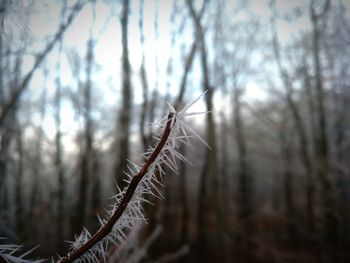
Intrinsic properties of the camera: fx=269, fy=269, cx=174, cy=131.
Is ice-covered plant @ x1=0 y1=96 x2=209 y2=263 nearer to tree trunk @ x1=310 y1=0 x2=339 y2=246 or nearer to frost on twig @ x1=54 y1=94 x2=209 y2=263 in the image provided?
frost on twig @ x1=54 y1=94 x2=209 y2=263

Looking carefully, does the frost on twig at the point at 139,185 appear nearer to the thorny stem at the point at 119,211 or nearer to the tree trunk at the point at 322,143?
the thorny stem at the point at 119,211

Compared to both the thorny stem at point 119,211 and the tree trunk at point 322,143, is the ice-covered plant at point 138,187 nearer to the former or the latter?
the thorny stem at point 119,211

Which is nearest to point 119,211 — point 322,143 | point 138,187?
point 138,187

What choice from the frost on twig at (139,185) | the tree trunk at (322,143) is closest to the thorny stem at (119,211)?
the frost on twig at (139,185)

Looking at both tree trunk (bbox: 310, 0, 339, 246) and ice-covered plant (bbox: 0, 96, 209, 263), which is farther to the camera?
tree trunk (bbox: 310, 0, 339, 246)

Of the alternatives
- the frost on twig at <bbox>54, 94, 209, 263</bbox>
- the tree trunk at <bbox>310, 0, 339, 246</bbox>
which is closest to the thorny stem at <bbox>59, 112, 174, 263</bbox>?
the frost on twig at <bbox>54, 94, 209, 263</bbox>

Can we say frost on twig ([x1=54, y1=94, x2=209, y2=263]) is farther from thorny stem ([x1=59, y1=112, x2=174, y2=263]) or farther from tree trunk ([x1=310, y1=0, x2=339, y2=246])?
tree trunk ([x1=310, y1=0, x2=339, y2=246])

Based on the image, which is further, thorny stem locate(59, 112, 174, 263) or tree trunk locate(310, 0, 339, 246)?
tree trunk locate(310, 0, 339, 246)

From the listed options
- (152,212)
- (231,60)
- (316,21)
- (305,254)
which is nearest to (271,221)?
(305,254)

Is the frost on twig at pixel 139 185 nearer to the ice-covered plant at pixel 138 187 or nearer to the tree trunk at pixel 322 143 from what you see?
the ice-covered plant at pixel 138 187

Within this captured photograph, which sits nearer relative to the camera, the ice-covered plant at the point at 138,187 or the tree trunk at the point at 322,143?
the ice-covered plant at the point at 138,187

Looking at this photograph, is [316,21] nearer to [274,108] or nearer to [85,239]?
[274,108]
